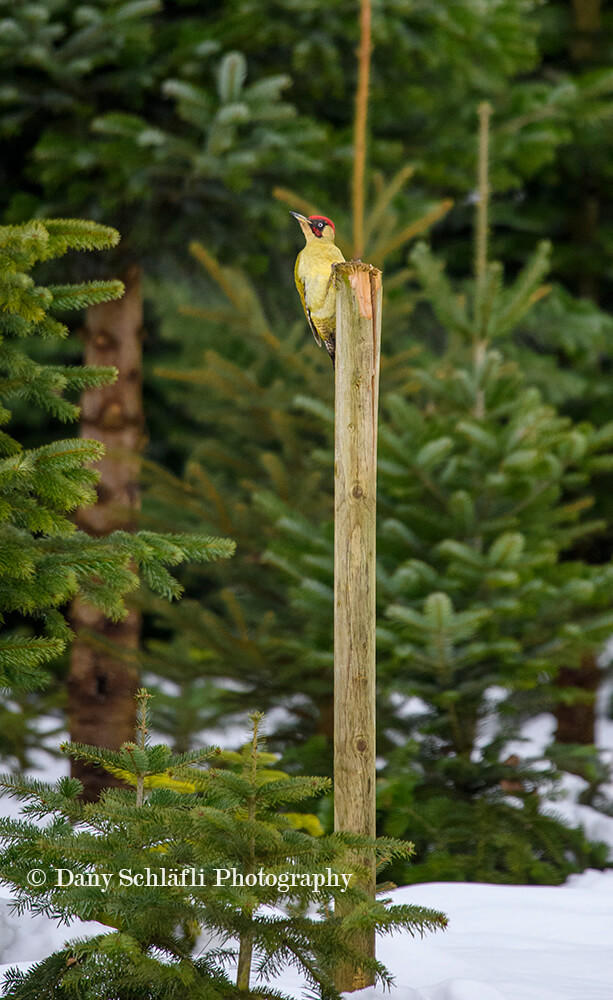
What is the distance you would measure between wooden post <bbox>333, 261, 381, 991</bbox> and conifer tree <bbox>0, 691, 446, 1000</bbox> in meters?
0.44

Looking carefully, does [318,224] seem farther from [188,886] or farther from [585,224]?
[585,224]

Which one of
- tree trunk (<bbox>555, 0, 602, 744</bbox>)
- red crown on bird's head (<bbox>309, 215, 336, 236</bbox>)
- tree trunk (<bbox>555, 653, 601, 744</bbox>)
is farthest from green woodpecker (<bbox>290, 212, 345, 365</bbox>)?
tree trunk (<bbox>555, 0, 602, 744</bbox>)

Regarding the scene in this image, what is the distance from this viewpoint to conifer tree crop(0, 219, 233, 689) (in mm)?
3197

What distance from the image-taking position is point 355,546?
343cm

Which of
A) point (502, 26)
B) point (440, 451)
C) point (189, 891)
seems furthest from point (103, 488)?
point (189, 891)

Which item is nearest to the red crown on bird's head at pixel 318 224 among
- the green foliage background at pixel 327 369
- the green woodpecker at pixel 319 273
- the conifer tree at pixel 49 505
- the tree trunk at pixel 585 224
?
the green woodpecker at pixel 319 273

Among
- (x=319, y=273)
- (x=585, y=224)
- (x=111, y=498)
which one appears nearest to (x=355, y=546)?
(x=319, y=273)

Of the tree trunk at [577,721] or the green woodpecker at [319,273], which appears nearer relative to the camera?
the green woodpecker at [319,273]

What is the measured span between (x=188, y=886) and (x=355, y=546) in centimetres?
128

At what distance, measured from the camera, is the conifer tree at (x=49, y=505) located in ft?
10.5

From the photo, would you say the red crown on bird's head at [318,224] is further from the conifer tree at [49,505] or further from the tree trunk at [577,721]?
the tree trunk at [577,721]

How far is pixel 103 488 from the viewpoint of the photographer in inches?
281

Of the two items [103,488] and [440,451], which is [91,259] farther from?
[440,451]

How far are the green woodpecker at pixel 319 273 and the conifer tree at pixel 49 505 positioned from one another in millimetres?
711
